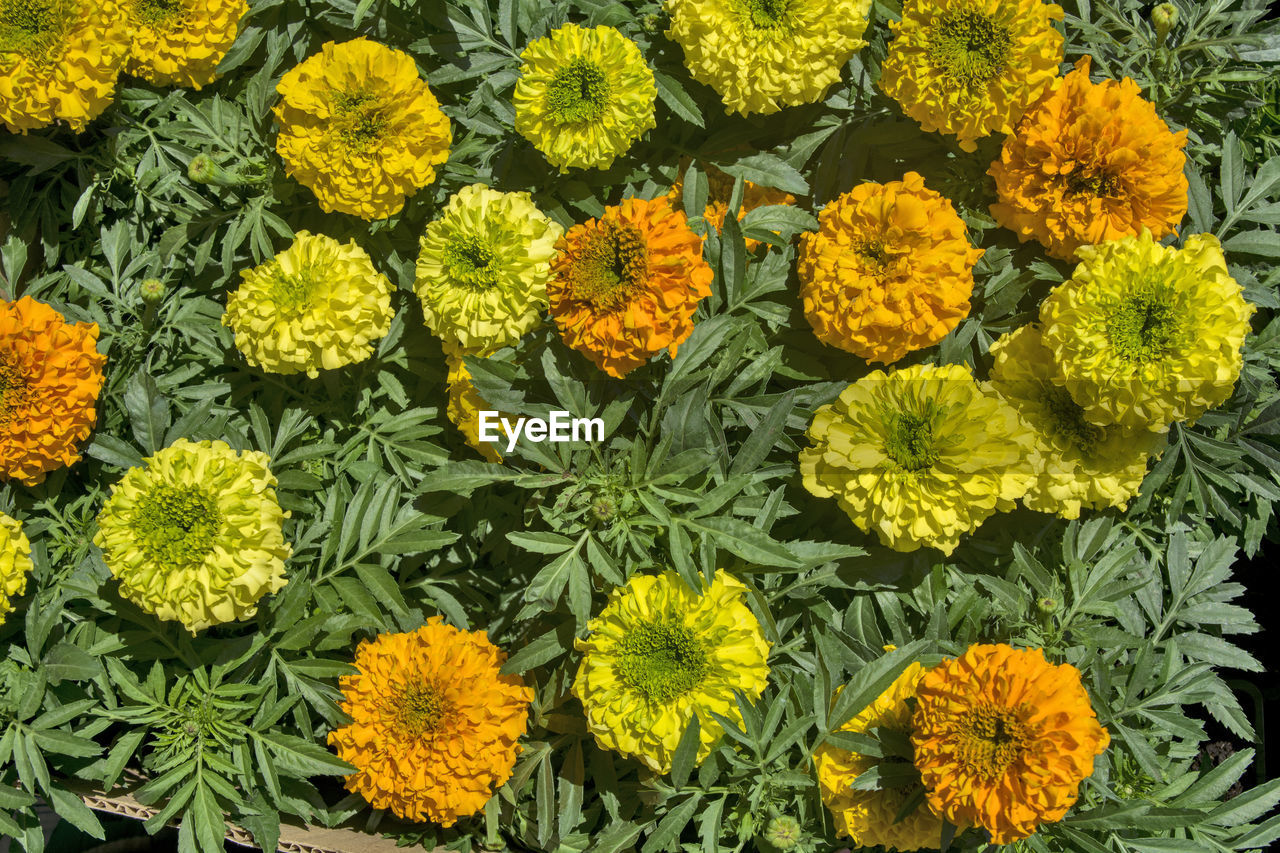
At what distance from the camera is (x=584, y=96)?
5.80 feet

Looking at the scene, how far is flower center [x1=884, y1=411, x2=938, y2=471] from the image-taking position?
65.8 inches

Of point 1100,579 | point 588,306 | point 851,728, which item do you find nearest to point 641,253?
point 588,306

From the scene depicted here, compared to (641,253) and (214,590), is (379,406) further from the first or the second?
(641,253)

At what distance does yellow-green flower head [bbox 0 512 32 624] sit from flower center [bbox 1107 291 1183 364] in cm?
194

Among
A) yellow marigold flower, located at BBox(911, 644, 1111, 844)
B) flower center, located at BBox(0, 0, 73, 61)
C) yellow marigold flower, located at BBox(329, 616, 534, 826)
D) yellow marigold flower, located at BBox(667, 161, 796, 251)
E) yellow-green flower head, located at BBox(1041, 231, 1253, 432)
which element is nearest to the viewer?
yellow marigold flower, located at BBox(911, 644, 1111, 844)

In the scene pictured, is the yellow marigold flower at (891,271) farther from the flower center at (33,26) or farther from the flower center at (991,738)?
the flower center at (33,26)

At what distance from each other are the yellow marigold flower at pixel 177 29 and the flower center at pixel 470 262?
67 cm

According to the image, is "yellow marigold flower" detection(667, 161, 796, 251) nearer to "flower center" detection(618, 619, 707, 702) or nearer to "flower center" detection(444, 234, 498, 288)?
"flower center" detection(444, 234, 498, 288)

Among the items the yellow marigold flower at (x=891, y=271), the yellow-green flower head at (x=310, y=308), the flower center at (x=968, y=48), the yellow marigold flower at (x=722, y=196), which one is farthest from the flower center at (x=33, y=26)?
the flower center at (x=968, y=48)

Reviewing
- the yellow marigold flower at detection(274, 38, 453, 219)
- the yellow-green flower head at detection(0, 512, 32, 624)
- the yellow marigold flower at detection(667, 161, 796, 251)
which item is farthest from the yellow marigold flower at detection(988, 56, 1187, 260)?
the yellow-green flower head at detection(0, 512, 32, 624)

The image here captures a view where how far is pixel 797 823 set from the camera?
5.59ft

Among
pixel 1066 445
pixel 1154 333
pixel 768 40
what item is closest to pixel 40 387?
pixel 768 40

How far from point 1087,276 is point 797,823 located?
3.50ft

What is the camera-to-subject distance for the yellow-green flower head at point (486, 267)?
1.76 meters
